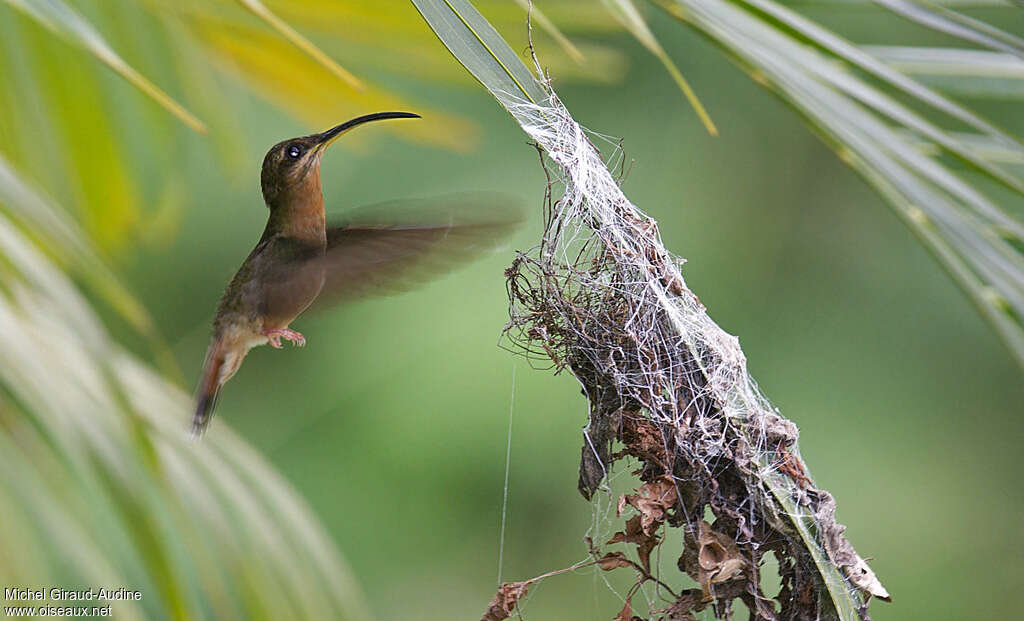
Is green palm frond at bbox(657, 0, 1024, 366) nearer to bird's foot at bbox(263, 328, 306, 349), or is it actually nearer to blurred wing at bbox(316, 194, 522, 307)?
blurred wing at bbox(316, 194, 522, 307)

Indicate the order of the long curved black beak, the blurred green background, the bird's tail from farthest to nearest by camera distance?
the blurred green background < the bird's tail < the long curved black beak

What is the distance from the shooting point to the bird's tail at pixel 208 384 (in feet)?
1.76

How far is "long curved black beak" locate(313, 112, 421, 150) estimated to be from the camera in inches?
16.7

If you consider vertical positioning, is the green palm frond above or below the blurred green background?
below

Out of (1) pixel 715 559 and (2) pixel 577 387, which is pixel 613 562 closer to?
(1) pixel 715 559

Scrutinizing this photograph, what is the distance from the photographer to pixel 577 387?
5.00ft

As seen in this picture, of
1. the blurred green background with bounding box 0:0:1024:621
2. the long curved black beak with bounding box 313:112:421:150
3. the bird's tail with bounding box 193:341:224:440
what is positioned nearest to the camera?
the long curved black beak with bounding box 313:112:421:150

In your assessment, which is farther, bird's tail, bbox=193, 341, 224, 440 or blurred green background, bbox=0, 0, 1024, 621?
blurred green background, bbox=0, 0, 1024, 621

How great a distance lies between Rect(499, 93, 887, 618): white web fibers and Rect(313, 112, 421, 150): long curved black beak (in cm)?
5

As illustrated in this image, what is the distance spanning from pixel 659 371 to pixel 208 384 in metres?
0.26

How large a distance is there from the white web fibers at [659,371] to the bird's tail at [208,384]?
0.58 feet

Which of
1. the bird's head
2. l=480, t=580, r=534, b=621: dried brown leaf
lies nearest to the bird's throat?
the bird's head

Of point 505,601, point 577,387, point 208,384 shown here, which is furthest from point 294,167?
point 577,387

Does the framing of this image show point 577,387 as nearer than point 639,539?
No
